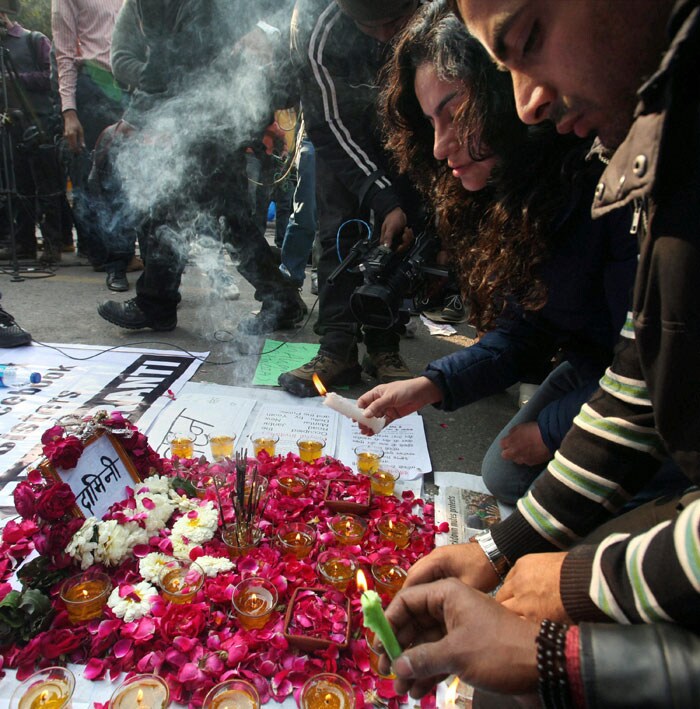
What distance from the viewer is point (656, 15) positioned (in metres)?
0.74

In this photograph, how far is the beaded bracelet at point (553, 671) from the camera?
764mm

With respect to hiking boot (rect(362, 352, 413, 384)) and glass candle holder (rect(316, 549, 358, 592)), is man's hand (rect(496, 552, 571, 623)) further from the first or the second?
hiking boot (rect(362, 352, 413, 384))

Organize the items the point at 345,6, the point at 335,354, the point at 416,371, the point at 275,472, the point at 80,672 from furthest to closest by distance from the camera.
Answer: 1. the point at 416,371
2. the point at 335,354
3. the point at 345,6
4. the point at 275,472
5. the point at 80,672

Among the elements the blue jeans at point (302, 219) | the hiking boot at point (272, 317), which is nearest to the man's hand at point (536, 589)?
the hiking boot at point (272, 317)

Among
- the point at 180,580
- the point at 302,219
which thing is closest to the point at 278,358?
the point at 302,219

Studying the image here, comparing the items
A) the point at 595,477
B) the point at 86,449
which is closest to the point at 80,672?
the point at 86,449

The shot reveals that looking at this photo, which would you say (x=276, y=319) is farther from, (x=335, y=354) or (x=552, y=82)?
(x=552, y=82)

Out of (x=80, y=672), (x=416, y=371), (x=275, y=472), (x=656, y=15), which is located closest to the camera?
(x=656, y=15)

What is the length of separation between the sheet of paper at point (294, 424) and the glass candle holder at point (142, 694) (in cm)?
116

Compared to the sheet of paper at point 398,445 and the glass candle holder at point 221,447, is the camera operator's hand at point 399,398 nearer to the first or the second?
the sheet of paper at point 398,445

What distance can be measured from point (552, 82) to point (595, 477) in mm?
768

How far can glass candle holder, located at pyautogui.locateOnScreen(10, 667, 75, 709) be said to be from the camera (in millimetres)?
1100

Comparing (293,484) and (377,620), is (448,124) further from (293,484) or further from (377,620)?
(377,620)

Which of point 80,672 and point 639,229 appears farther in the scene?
point 80,672
